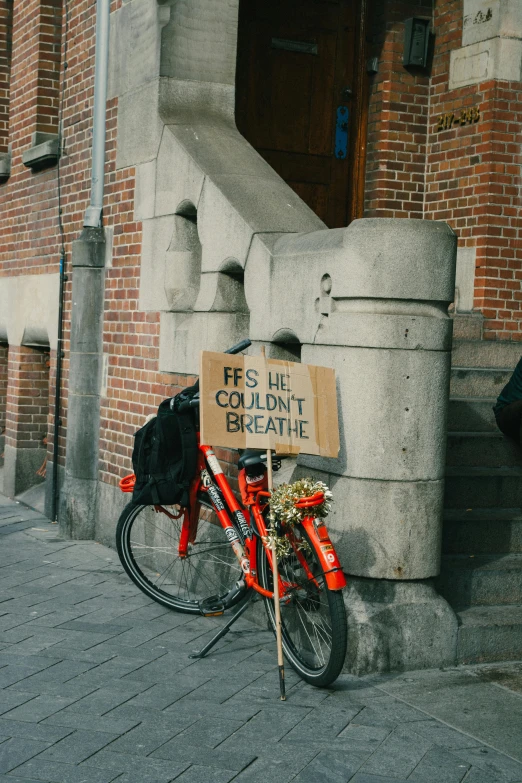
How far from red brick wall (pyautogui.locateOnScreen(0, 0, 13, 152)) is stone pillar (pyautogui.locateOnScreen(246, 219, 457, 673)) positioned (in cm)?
654

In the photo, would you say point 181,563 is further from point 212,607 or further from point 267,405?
point 267,405

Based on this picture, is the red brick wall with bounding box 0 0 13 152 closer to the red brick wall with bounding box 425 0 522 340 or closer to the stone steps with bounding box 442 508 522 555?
the red brick wall with bounding box 425 0 522 340

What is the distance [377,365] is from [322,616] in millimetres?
1198

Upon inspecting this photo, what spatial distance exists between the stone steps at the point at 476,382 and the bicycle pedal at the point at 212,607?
2179mm

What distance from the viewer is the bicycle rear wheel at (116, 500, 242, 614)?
6547 mm

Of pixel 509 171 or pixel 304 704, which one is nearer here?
pixel 304 704

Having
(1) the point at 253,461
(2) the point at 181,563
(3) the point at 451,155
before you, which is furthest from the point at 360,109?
(1) the point at 253,461

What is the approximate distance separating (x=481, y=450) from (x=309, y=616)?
175cm

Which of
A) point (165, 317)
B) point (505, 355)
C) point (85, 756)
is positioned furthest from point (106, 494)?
point (85, 756)

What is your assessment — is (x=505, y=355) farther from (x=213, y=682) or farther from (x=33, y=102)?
(x=33, y=102)

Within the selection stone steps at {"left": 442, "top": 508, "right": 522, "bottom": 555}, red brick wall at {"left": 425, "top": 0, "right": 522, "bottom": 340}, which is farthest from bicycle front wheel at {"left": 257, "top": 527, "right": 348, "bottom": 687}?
red brick wall at {"left": 425, "top": 0, "right": 522, "bottom": 340}

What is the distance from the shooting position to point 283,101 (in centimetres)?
959

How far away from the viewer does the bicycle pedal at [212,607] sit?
235 inches

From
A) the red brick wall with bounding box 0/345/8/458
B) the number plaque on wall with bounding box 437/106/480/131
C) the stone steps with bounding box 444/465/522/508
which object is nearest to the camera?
the stone steps with bounding box 444/465/522/508
